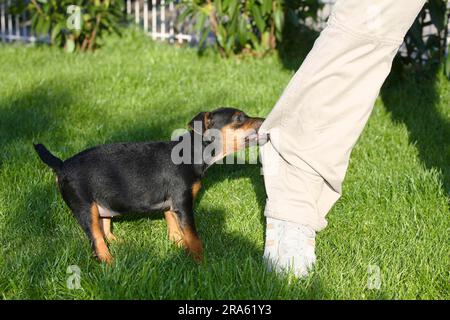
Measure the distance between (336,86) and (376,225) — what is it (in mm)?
918

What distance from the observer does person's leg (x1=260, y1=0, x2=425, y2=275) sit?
9.87 feet

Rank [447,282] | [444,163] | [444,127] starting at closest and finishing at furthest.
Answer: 1. [447,282]
2. [444,163]
3. [444,127]

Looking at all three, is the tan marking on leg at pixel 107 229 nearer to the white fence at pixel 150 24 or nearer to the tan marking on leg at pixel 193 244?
the tan marking on leg at pixel 193 244

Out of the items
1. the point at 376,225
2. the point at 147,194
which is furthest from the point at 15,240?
the point at 376,225

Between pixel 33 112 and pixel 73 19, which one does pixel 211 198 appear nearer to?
pixel 33 112

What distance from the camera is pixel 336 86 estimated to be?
10.1 feet

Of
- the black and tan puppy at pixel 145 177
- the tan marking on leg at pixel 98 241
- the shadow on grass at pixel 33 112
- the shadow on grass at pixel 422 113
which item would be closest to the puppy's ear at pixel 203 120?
the black and tan puppy at pixel 145 177

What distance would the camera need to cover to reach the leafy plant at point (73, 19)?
7.84 m

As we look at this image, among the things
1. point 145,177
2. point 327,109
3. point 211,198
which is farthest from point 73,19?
point 327,109

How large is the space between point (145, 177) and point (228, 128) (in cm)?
55

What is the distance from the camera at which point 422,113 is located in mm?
5680

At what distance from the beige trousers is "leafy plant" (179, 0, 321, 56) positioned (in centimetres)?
384

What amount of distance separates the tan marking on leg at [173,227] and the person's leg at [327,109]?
549 mm
